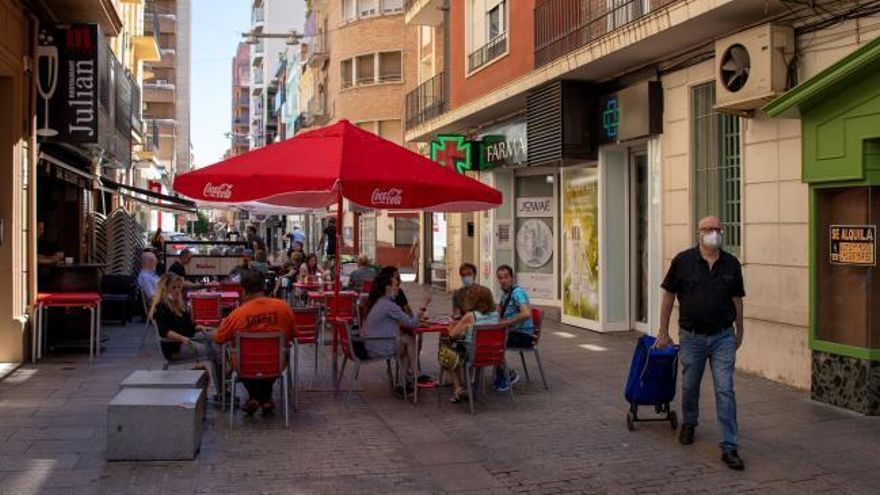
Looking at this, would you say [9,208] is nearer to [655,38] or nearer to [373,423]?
[373,423]

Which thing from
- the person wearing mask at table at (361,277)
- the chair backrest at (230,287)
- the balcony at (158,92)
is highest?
the balcony at (158,92)

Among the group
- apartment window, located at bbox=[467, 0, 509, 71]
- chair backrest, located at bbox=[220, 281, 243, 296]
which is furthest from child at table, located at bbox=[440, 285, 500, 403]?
apartment window, located at bbox=[467, 0, 509, 71]

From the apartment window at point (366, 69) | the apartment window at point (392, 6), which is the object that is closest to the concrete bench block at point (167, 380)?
the apartment window at point (366, 69)

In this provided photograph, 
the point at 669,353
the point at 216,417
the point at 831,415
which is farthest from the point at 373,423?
the point at 831,415

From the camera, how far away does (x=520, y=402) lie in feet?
28.3

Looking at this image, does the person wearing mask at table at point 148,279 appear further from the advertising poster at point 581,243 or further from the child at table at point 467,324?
the advertising poster at point 581,243

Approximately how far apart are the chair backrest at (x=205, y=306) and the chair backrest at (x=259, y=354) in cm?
446

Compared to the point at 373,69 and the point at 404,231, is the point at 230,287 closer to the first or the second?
the point at 404,231

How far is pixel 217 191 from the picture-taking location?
805 centimetres

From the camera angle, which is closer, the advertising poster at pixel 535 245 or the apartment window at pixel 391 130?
the advertising poster at pixel 535 245

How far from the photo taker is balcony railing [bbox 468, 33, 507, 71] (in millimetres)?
17078

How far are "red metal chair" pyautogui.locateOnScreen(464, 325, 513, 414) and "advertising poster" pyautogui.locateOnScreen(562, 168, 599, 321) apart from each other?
6.20m

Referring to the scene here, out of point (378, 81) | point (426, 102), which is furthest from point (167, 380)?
point (378, 81)

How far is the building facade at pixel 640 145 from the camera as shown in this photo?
9133 millimetres
